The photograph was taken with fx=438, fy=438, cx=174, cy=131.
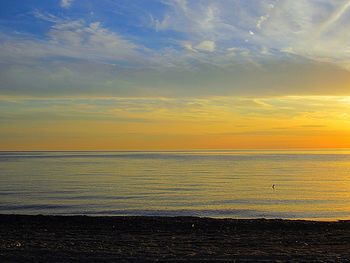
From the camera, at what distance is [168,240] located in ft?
62.3

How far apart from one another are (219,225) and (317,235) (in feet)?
18.6

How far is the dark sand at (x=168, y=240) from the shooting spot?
14469 millimetres

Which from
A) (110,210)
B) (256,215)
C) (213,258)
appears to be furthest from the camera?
(110,210)

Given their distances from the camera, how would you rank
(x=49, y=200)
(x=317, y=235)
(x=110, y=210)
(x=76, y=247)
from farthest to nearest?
(x=49, y=200) → (x=110, y=210) → (x=317, y=235) → (x=76, y=247)

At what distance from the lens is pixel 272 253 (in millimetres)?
15305

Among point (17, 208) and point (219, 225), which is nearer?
point (219, 225)

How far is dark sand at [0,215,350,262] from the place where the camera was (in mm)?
14469

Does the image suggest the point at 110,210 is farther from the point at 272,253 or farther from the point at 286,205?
the point at 272,253

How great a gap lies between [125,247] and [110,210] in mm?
20858

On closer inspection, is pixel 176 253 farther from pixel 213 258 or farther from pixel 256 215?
pixel 256 215

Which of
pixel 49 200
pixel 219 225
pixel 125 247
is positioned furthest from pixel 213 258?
pixel 49 200

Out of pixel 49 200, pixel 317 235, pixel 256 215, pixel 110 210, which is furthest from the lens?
pixel 49 200

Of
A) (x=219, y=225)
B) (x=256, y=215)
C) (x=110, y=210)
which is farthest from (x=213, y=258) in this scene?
(x=110, y=210)

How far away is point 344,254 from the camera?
51.0 feet
